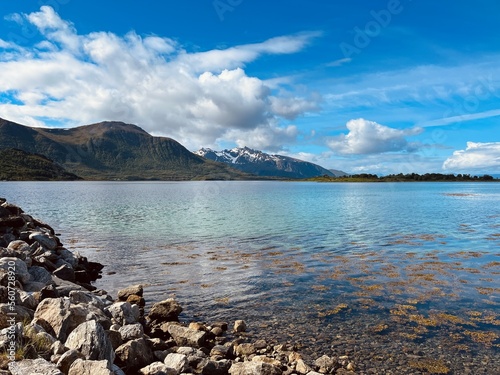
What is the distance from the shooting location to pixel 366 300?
73.8 feet

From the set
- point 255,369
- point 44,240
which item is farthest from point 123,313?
point 44,240

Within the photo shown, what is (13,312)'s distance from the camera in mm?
13328

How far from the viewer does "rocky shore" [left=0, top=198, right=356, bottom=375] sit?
10453 millimetres

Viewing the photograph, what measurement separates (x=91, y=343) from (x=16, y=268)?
9511 millimetres

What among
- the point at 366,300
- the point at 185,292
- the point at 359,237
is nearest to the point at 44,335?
the point at 185,292

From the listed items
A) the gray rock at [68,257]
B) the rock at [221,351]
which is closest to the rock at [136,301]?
the rock at [221,351]

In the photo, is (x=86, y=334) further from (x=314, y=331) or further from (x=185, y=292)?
(x=185, y=292)

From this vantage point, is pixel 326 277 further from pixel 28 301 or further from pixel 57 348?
pixel 57 348

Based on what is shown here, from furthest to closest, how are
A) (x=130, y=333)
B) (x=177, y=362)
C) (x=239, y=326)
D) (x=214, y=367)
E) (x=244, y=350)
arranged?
(x=239, y=326), (x=244, y=350), (x=130, y=333), (x=214, y=367), (x=177, y=362)

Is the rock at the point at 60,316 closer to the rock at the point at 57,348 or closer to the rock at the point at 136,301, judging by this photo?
the rock at the point at 57,348

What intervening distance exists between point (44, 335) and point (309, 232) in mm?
42243

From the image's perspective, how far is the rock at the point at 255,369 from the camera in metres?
13.0

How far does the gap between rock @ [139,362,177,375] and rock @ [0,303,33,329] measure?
16.7 feet

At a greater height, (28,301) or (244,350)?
(28,301)
